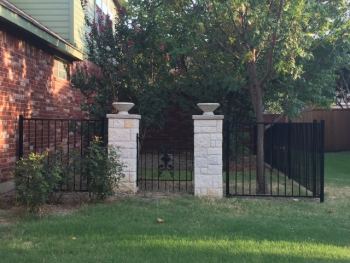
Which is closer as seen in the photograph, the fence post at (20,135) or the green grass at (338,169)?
the fence post at (20,135)

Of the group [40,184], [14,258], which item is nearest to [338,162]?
[40,184]

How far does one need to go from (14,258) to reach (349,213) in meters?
5.21

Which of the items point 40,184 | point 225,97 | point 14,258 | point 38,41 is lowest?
point 14,258

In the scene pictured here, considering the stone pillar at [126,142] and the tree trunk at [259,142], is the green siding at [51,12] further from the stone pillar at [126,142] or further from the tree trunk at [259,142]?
the tree trunk at [259,142]

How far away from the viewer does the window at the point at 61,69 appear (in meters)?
12.4

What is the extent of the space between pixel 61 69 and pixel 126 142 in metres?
4.30

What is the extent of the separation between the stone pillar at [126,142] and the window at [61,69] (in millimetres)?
3508

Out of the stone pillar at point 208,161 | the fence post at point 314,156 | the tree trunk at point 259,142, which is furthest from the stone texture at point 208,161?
the fence post at point 314,156

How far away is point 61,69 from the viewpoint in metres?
12.9

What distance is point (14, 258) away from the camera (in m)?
5.16

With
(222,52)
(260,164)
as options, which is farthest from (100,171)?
(222,52)

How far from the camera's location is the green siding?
1237cm

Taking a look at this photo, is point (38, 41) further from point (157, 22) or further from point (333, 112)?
point (333, 112)

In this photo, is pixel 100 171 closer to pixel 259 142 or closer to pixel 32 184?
pixel 32 184
